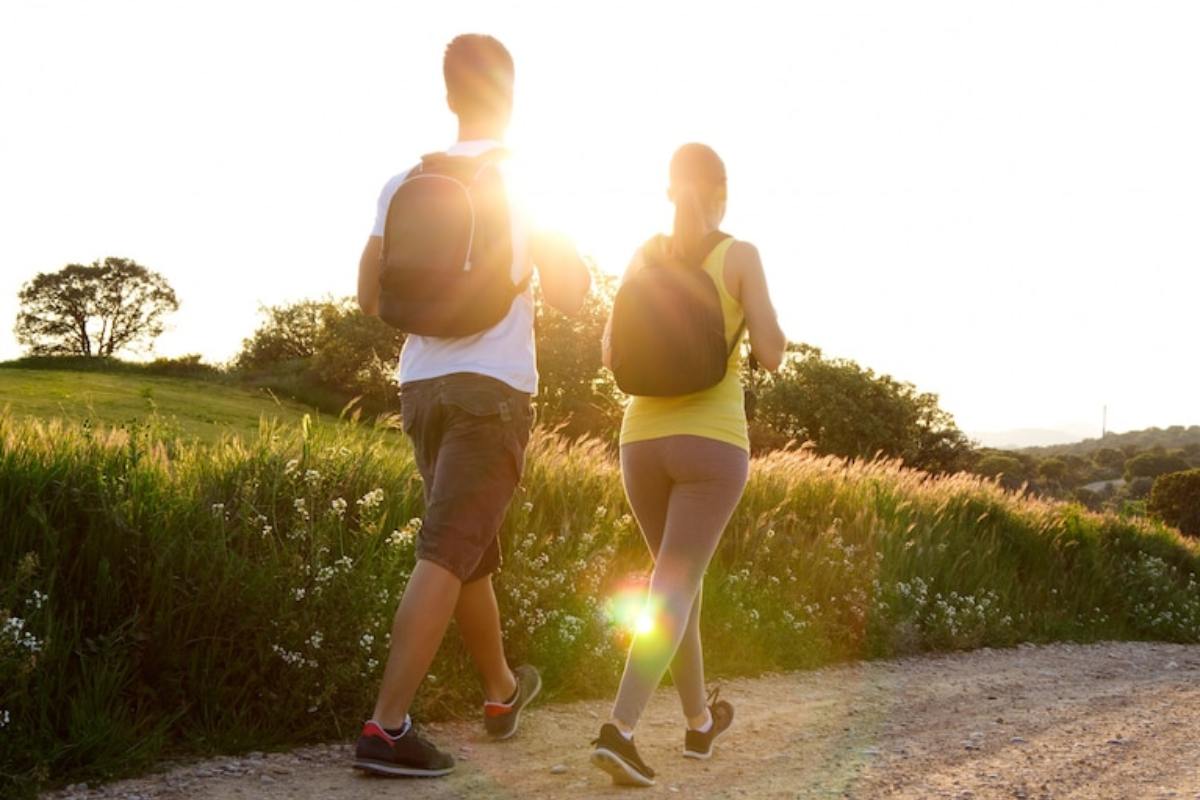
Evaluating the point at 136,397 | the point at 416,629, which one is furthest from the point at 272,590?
the point at 136,397

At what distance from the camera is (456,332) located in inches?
163

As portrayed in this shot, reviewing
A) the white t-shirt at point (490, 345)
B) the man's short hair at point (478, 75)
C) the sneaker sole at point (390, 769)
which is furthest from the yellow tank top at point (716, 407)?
the sneaker sole at point (390, 769)

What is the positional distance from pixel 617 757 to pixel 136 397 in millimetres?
31550

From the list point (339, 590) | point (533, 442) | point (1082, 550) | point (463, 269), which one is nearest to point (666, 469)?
point (463, 269)

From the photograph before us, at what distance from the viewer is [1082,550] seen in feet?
43.3

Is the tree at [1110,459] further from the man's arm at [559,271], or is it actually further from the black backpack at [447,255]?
the black backpack at [447,255]

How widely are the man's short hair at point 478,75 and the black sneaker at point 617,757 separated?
2363 millimetres

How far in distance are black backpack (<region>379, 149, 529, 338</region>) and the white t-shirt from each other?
6 cm

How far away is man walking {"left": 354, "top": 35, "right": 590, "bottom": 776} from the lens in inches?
162

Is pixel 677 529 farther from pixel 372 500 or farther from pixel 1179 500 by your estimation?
pixel 1179 500

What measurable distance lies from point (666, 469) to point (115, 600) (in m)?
2.52

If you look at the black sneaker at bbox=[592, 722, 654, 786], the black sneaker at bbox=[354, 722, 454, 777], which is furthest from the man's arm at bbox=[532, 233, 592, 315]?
the black sneaker at bbox=[354, 722, 454, 777]

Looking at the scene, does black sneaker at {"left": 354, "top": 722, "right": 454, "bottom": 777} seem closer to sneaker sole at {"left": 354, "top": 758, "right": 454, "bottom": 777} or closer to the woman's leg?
sneaker sole at {"left": 354, "top": 758, "right": 454, "bottom": 777}

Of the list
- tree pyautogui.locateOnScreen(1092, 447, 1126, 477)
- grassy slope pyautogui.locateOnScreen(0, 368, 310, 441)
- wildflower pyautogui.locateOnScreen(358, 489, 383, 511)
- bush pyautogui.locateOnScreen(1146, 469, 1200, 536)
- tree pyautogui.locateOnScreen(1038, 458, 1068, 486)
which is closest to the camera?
wildflower pyautogui.locateOnScreen(358, 489, 383, 511)
